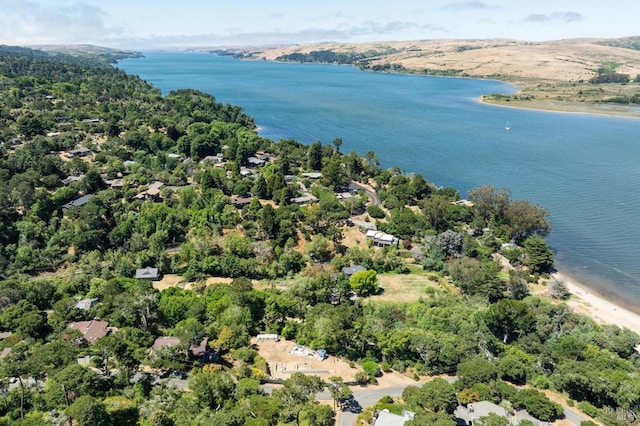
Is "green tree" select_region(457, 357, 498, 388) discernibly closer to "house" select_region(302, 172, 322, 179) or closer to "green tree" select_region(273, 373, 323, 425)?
"green tree" select_region(273, 373, 323, 425)

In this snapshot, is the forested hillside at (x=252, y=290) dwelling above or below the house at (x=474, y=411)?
above

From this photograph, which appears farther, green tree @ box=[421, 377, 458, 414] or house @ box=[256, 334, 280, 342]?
house @ box=[256, 334, 280, 342]

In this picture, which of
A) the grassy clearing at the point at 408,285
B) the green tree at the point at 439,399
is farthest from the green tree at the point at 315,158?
the green tree at the point at 439,399

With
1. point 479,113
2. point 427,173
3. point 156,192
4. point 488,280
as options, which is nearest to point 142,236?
point 156,192

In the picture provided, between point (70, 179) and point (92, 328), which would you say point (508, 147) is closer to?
point (70, 179)

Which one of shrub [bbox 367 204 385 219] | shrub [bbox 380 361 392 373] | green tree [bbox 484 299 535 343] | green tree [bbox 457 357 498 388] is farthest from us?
shrub [bbox 367 204 385 219]

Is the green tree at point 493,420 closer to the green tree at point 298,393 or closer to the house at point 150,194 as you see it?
the green tree at point 298,393

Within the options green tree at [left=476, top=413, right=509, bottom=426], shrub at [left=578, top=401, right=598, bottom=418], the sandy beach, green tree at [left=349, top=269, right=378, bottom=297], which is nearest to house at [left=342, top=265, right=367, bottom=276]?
green tree at [left=349, top=269, right=378, bottom=297]

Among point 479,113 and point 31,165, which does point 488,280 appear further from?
point 479,113
